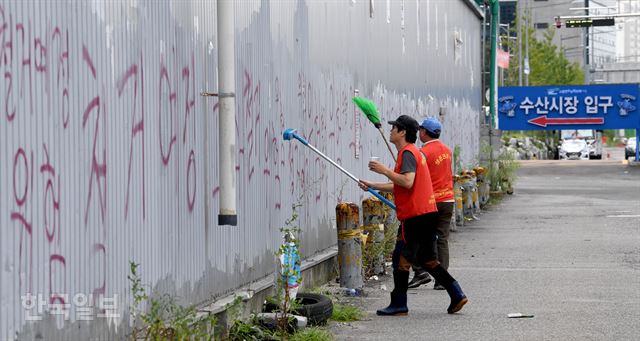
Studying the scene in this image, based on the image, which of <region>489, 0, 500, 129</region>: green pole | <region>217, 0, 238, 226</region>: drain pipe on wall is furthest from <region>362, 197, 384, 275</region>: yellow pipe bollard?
<region>489, 0, 500, 129</region>: green pole

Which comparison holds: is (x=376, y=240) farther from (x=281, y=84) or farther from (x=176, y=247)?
(x=176, y=247)

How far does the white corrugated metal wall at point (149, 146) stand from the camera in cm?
626

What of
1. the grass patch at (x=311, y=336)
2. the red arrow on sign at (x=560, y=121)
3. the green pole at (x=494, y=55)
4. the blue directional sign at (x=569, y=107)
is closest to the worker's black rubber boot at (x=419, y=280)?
the grass patch at (x=311, y=336)

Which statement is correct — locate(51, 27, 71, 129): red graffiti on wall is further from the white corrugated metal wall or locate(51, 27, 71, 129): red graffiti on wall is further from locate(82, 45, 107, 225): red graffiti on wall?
locate(82, 45, 107, 225): red graffiti on wall

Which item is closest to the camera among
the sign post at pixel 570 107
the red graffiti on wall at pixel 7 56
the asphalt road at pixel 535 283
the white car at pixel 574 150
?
the red graffiti on wall at pixel 7 56

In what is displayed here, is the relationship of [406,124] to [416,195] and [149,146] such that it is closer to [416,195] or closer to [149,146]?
[416,195]

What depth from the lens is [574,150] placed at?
72.8 metres

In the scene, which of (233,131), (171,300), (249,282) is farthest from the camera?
(249,282)

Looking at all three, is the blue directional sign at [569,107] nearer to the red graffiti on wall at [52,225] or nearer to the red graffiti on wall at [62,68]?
the red graffiti on wall at [62,68]

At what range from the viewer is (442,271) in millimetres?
10945

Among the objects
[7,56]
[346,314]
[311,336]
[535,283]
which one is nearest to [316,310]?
[346,314]

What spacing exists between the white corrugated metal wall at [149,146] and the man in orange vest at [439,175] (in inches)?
52.0

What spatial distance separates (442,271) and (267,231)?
165 centimetres

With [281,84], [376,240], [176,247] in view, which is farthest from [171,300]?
[376,240]
